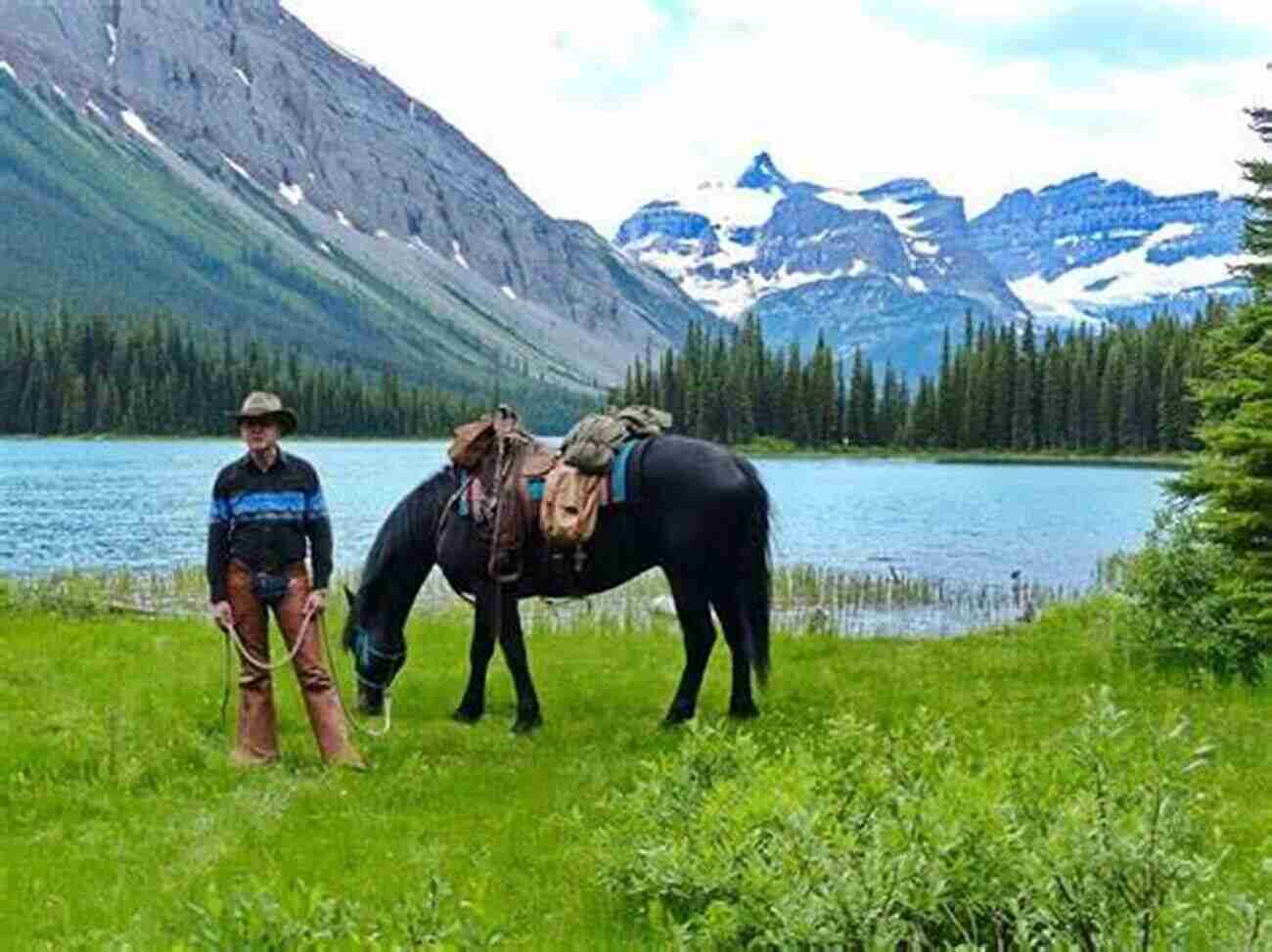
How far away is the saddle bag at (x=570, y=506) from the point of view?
13.1m

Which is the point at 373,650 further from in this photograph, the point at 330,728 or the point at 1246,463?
the point at 1246,463

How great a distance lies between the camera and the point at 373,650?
44.7 feet

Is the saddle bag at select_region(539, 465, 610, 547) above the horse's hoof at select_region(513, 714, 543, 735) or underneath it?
above

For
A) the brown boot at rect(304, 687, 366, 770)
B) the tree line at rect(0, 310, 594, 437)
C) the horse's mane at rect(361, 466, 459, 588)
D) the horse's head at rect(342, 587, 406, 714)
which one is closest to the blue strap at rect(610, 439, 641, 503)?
the horse's mane at rect(361, 466, 459, 588)

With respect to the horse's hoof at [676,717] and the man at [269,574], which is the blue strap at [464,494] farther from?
the horse's hoof at [676,717]

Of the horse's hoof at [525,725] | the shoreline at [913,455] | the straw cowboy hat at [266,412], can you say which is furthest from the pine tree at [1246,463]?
the shoreline at [913,455]

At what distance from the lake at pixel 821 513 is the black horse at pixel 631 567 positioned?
50.3ft

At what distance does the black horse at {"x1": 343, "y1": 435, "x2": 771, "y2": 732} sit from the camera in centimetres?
1315

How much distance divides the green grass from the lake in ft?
40.7

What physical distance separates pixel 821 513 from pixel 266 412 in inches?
2055

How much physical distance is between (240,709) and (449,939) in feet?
25.2

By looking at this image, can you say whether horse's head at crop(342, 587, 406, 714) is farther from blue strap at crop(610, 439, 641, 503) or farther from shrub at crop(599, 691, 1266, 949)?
shrub at crop(599, 691, 1266, 949)

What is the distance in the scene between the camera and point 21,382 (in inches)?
5974

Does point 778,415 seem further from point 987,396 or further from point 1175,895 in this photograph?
point 1175,895
